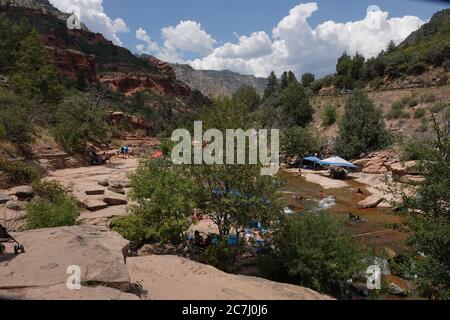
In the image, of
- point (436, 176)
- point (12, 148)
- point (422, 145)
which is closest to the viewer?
point (436, 176)

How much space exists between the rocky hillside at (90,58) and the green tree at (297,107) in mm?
39094

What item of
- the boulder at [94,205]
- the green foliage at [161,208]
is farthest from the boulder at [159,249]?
the boulder at [94,205]

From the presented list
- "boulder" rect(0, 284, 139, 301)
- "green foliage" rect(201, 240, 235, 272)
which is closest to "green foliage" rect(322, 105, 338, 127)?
"green foliage" rect(201, 240, 235, 272)

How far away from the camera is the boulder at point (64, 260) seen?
5.79 meters

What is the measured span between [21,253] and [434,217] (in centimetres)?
859

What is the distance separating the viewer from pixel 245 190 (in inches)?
465

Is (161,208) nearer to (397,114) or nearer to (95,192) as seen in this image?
(95,192)

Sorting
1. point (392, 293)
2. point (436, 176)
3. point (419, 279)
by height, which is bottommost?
point (392, 293)

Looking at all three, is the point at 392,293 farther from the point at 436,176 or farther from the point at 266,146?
the point at 266,146

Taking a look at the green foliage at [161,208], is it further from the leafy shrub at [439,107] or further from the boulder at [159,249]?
the leafy shrub at [439,107]

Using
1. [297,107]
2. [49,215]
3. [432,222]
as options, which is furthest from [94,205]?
[297,107]

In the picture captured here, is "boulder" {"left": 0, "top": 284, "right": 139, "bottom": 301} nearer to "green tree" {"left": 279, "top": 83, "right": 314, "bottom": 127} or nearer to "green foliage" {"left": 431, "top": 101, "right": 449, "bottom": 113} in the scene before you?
"green foliage" {"left": 431, "top": 101, "right": 449, "bottom": 113}

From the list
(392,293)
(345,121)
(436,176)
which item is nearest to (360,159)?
(345,121)

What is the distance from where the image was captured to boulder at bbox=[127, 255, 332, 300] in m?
7.82
